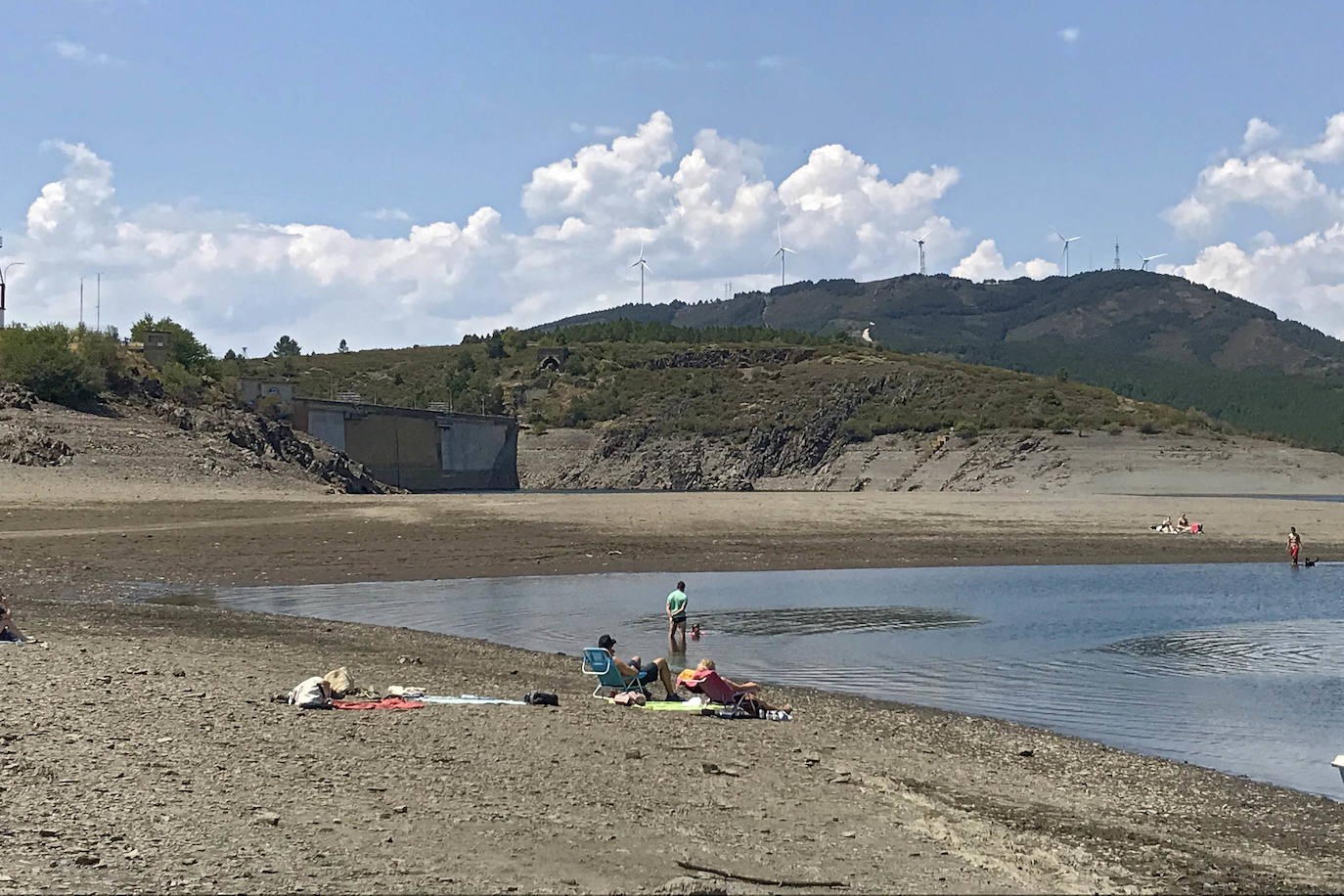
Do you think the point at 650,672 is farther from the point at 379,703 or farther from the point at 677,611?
the point at 677,611

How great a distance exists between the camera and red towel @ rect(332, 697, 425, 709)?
13.2 m

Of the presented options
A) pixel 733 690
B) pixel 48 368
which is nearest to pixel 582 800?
pixel 733 690

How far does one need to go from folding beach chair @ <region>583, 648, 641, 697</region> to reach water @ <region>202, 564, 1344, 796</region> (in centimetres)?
295

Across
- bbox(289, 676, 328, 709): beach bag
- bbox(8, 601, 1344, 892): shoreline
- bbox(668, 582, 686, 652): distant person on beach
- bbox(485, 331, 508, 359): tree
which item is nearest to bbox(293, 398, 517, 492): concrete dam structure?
bbox(485, 331, 508, 359): tree

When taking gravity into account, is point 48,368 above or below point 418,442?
above

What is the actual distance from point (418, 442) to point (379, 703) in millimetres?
85885

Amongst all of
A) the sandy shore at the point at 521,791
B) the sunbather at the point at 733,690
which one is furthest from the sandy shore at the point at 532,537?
the sunbather at the point at 733,690

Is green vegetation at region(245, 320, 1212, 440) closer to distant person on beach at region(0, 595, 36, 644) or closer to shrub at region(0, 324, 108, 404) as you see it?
shrub at region(0, 324, 108, 404)

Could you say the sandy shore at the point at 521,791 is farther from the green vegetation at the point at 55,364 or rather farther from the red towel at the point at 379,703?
the green vegetation at the point at 55,364

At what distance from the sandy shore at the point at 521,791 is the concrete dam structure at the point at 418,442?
222 ft

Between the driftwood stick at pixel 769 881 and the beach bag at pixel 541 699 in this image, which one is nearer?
the driftwood stick at pixel 769 881

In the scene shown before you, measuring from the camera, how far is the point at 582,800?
9.72 meters

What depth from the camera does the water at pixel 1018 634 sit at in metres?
15.5

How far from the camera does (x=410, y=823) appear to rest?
28.6 ft
